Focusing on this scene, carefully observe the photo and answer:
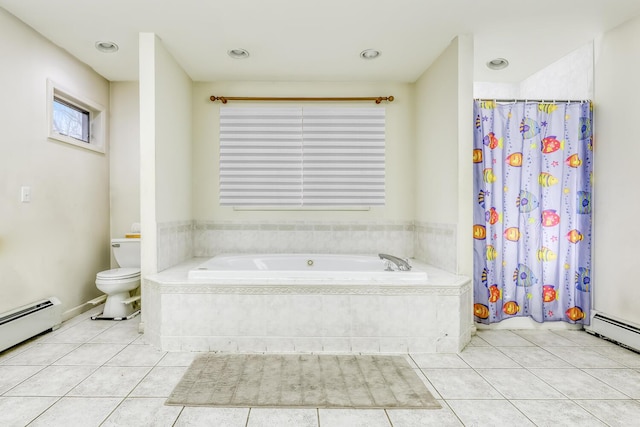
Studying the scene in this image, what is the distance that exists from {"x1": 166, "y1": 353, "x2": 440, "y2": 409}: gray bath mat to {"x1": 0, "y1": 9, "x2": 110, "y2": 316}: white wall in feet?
5.09

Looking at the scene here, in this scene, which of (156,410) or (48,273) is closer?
(156,410)

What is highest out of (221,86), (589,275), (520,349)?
(221,86)

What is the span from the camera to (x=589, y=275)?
115 inches

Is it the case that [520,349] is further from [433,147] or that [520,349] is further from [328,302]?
[433,147]

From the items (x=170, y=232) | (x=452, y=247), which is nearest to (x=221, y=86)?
(x=170, y=232)

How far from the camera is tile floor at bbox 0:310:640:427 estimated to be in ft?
5.55

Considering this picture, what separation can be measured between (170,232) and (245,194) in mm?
847

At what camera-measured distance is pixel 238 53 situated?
3.05m

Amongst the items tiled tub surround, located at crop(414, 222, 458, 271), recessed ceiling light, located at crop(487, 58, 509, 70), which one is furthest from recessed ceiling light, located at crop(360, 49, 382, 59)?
tiled tub surround, located at crop(414, 222, 458, 271)

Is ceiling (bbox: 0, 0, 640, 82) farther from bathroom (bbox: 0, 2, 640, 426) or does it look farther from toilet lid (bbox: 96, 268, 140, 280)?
toilet lid (bbox: 96, 268, 140, 280)

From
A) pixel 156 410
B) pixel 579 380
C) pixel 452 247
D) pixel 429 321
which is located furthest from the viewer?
pixel 452 247

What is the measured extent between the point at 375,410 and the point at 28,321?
2466 mm

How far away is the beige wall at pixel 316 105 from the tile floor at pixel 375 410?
4.64ft

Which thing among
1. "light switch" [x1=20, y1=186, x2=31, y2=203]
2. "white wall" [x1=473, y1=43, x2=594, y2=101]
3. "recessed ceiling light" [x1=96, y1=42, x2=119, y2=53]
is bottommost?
"light switch" [x1=20, y1=186, x2=31, y2=203]
